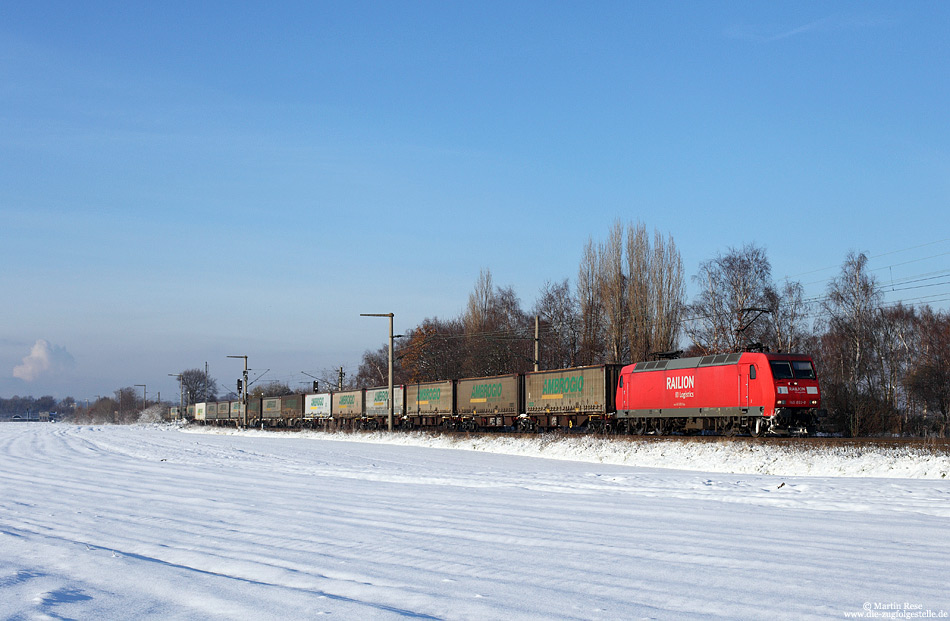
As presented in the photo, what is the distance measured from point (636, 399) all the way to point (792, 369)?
778 cm

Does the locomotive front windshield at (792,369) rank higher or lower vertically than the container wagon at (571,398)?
higher

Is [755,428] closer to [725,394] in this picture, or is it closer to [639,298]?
[725,394]

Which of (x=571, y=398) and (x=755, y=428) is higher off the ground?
(x=571, y=398)

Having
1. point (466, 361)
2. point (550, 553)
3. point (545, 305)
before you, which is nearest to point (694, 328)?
point (545, 305)

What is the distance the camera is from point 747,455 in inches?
859

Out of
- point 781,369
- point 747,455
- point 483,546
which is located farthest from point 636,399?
point 483,546

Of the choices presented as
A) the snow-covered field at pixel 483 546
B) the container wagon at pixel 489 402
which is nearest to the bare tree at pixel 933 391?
the container wagon at pixel 489 402

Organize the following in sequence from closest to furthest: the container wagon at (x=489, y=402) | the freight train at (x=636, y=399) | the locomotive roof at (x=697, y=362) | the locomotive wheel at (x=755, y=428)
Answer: the freight train at (x=636, y=399)
the locomotive wheel at (x=755, y=428)
the locomotive roof at (x=697, y=362)
the container wagon at (x=489, y=402)

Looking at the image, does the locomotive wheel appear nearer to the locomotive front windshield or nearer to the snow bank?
the locomotive front windshield

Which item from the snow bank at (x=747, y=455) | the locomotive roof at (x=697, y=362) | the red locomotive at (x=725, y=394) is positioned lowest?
the snow bank at (x=747, y=455)

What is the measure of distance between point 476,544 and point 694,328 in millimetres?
46538

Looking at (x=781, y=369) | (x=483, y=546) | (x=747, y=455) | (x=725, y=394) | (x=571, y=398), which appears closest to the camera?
(x=483, y=546)

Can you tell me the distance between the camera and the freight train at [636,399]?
90.4 ft

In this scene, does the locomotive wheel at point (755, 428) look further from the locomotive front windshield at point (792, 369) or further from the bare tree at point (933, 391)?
the bare tree at point (933, 391)
